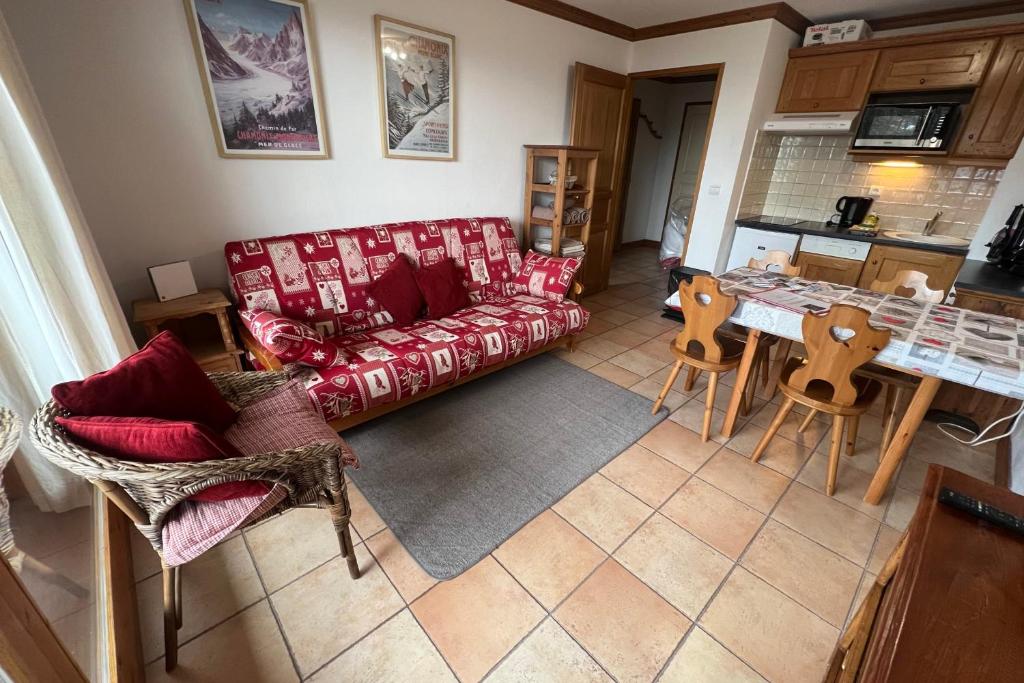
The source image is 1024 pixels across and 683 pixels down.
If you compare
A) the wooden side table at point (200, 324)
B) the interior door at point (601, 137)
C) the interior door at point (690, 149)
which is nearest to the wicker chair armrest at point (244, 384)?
the wooden side table at point (200, 324)

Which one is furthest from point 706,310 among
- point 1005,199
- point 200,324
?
point 200,324

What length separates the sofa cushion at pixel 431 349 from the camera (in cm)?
189

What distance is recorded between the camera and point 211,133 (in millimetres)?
2057

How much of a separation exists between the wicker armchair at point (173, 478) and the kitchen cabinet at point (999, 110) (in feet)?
14.2

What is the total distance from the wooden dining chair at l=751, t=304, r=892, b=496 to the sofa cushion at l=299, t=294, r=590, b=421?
134 centimetres

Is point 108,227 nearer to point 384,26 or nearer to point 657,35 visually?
point 384,26

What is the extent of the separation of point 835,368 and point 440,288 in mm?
2039

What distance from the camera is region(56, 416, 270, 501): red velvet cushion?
0.93 metres

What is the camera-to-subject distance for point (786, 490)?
1.89 meters

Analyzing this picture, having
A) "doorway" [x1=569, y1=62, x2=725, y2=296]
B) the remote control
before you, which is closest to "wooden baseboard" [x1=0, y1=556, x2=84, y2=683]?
the remote control

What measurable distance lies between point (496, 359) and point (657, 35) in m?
3.33

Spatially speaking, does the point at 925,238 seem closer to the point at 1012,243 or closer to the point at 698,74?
the point at 1012,243

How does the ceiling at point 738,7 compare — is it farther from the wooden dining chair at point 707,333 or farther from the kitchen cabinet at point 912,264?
the wooden dining chair at point 707,333

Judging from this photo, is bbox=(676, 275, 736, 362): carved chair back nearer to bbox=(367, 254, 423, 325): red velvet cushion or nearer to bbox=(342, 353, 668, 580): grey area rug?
bbox=(342, 353, 668, 580): grey area rug
